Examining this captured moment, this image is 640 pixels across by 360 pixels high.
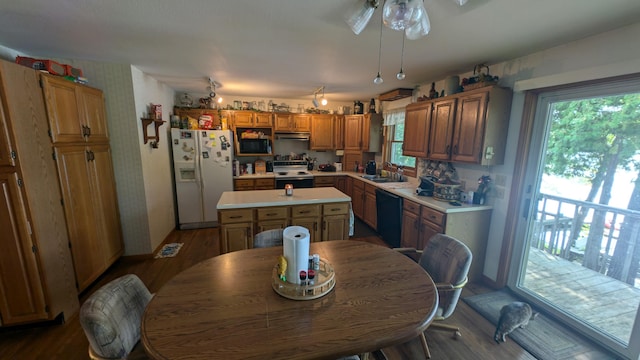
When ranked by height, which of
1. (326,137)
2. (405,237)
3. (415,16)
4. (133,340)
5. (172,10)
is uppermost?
(172,10)

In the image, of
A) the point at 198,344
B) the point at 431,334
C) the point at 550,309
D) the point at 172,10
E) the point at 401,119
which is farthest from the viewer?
the point at 401,119

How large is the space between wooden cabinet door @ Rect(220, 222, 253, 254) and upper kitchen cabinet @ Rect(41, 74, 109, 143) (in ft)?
5.08

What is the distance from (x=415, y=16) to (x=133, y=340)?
2.19 meters

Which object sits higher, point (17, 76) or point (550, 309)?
point (17, 76)

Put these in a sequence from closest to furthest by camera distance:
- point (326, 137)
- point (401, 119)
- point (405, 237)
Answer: point (405, 237)
point (401, 119)
point (326, 137)

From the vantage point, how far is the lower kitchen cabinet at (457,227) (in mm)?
2512

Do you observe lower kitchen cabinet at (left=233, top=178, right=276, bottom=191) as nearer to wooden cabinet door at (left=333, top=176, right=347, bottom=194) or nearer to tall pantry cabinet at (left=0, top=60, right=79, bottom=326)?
wooden cabinet door at (left=333, top=176, right=347, bottom=194)

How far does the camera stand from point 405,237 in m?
3.07

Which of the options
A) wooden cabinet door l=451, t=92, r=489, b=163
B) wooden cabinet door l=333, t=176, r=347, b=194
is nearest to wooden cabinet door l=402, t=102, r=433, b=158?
wooden cabinet door l=451, t=92, r=489, b=163

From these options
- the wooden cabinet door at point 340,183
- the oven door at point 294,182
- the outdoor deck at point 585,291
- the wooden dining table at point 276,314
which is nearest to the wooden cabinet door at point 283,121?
the oven door at point 294,182

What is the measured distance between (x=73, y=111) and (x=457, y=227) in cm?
384

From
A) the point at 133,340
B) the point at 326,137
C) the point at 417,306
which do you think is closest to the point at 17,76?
the point at 133,340

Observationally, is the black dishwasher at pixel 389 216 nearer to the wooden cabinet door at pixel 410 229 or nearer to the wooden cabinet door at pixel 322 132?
the wooden cabinet door at pixel 410 229

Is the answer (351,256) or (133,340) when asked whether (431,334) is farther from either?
(133,340)
